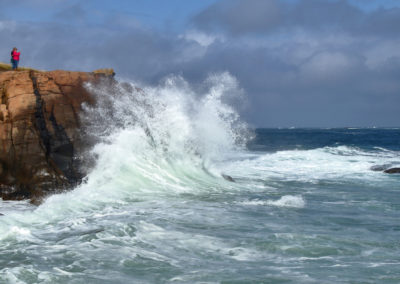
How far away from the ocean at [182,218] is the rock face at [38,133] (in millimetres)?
438

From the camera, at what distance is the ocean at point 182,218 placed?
239 inches

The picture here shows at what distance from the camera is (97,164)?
12.5 meters

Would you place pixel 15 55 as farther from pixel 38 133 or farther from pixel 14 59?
pixel 38 133

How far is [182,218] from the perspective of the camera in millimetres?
9047

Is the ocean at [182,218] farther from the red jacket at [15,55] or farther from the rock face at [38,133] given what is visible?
the red jacket at [15,55]

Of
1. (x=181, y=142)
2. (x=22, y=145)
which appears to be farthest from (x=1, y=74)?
(x=181, y=142)

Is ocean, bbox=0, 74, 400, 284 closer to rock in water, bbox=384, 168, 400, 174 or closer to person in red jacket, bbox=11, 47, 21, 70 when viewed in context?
rock in water, bbox=384, 168, 400, 174

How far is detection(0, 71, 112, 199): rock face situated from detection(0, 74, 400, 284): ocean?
0.44 m

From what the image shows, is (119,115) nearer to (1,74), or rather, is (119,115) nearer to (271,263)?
(1,74)

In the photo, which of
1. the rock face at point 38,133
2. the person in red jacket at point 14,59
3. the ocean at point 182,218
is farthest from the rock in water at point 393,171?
the person in red jacket at point 14,59

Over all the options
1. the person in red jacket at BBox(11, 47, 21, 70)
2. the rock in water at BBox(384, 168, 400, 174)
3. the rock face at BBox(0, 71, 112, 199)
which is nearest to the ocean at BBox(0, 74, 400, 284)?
the rock face at BBox(0, 71, 112, 199)

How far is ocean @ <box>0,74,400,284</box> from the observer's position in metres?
6.06

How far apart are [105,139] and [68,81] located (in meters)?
1.90

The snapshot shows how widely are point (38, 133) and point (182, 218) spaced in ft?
15.4
